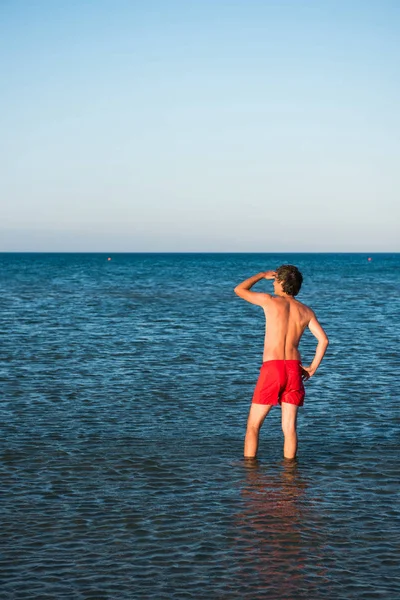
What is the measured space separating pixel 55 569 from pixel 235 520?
1.59 metres

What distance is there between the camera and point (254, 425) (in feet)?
27.3

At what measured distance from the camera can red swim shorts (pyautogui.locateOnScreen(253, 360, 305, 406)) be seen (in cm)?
799

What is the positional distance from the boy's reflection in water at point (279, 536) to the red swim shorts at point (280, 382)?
2.31 feet

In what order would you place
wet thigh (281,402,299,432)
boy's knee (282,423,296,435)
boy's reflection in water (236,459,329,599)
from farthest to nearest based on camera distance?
boy's knee (282,423,296,435) < wet thigh (281,402,299,432) < boy's reflection in water (236,459,329,599)

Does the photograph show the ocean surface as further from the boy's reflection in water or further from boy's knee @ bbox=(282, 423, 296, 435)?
boy's knee @ bbox=(282, 423, 296, 435)

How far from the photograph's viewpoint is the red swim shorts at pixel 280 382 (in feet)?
26.2

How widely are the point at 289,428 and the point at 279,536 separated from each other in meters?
1.96

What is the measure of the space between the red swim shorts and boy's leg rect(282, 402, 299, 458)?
0.07 meters

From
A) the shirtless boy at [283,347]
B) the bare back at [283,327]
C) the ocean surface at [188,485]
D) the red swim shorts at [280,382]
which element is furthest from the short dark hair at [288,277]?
the ocean surface at [188,485]

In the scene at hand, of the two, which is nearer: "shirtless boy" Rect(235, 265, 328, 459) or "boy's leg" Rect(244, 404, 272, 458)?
"shirtless boy" Rect(235, 265, 328, 459)

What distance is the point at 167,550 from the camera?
6129mm

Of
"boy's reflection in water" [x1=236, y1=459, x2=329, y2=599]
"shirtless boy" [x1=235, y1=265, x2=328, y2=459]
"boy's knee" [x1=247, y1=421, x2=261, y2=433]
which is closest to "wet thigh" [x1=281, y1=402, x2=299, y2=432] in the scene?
"shirtless boy" [x1=235, y1=265, x2=328, y2=459]

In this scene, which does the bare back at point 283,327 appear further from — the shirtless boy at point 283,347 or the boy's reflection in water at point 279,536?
the boy's reflection in water at point 279,536

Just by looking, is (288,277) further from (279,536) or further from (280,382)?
(279,536)
